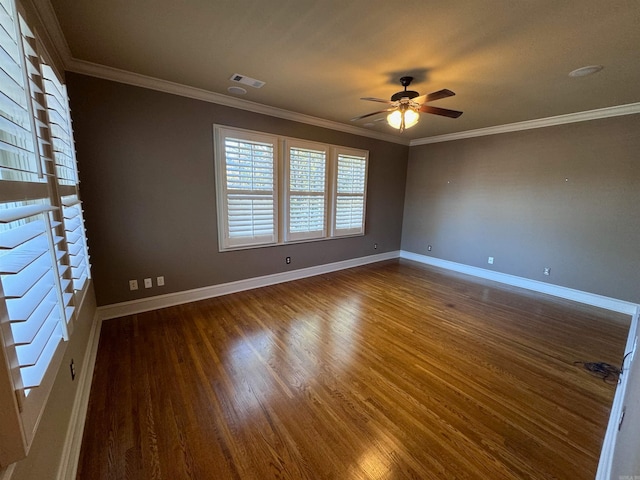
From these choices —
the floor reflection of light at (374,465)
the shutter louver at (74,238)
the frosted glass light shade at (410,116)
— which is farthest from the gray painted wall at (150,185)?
the floor reflection of light at (374,465)

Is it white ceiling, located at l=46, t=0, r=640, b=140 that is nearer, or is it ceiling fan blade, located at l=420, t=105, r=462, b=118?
white ceiling, located at l=46, t=0, r=640, b=140

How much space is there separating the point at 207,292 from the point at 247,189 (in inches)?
61.0

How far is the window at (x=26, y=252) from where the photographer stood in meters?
0.83

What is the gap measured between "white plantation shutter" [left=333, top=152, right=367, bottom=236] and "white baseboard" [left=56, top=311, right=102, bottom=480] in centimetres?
372

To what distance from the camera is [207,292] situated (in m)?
3.60

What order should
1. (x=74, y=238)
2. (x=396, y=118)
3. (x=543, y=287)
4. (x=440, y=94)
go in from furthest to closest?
(x=543, y=287) < (x=396, y=118) < (x=440, y=94) < (x=74, y=238)

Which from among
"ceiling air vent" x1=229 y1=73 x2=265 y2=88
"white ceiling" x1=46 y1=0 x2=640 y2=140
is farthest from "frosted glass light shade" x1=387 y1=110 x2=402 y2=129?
"ceiling air vent" x1=229 y1=73 x2=265 y2=88

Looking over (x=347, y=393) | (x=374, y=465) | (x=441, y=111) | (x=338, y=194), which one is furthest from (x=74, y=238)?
(x=338, y=194)

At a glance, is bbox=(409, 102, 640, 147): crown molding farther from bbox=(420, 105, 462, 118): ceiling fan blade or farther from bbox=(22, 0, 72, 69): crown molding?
bbox=(22, 0, 72, 69): crown molding

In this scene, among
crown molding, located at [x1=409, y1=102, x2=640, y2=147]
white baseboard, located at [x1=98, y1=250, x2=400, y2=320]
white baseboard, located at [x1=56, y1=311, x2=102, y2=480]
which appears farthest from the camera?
crown molding, located at [x1=409, y1=102, x2=640, y2=147]

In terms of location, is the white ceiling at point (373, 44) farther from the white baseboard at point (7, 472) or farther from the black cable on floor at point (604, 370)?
the black cable on floor at point (604, 370)

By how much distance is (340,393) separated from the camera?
1.96m

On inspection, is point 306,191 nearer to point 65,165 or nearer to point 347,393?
point 65,165

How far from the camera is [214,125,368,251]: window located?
3.53m
